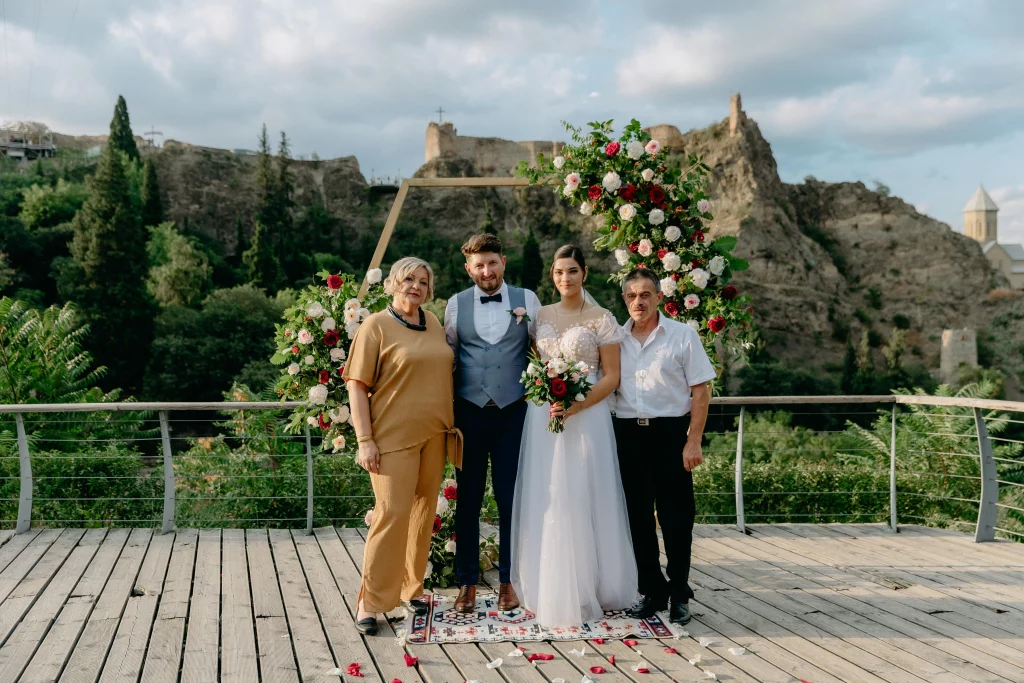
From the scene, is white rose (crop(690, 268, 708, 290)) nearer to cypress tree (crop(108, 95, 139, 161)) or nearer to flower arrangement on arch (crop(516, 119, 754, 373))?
flower arrangement on arch (crop(516, 119, 754, 373))

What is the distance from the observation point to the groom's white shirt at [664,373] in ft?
12.8

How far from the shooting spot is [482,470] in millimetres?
4043

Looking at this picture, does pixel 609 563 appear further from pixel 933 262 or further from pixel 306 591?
pixel 933 262

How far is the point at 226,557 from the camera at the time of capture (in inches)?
199

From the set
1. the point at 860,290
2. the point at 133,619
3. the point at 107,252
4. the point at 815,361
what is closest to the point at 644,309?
the point at 133,619

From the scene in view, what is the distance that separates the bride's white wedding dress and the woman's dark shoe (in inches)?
20.2

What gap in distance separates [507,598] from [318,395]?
1486 mm

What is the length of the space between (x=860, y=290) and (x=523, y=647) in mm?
66315

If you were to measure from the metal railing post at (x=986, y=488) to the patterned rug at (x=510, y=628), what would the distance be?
295 centimetres

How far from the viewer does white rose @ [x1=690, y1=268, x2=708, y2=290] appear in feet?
15.5

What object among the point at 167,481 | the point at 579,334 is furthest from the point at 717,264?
the point at 167,481

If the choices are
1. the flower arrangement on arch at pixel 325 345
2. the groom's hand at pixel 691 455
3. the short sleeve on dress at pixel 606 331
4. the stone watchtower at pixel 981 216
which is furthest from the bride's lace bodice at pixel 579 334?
the stone watchtower at pixel 981 216

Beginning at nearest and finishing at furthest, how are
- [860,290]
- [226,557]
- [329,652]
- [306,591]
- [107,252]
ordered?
[329,652] < [306,591] < [226,557] < [107,252] < [860,290]

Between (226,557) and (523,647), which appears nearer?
(523,647)
